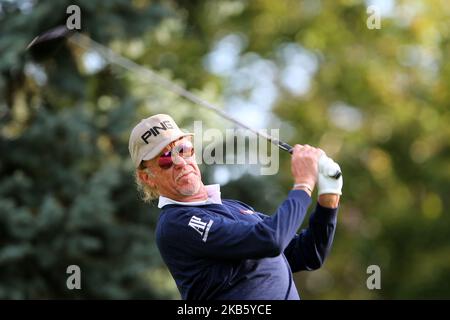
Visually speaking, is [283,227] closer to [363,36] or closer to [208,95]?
[208,95]

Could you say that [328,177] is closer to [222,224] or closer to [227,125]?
[222,224]

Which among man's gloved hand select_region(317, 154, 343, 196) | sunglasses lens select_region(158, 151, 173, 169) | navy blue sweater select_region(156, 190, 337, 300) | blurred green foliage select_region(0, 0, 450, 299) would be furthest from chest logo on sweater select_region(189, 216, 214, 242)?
blurred green foliage select_region(0, 0, 450, 299)

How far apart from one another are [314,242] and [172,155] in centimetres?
78

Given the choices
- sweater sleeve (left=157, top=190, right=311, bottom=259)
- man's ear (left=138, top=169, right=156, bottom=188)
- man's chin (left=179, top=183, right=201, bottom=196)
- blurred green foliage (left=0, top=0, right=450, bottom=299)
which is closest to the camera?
sweater sleeve (left=157, top=190, right=311, bottom=259)

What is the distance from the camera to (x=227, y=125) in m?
11.7

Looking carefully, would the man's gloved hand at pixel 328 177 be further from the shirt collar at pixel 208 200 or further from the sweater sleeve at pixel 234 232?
the shirt collar at pixel 208 200

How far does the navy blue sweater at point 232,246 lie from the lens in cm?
374

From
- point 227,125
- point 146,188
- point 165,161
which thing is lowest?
point 227,125

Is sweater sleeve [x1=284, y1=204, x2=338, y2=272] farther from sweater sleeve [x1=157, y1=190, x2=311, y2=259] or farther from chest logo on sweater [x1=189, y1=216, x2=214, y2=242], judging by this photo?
chest logo on sweater [x1=189, y1=216, x2=214, y2=242]

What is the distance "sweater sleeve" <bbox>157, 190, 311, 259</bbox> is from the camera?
12.2 feet

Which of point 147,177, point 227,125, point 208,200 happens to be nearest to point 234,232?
point 208,200

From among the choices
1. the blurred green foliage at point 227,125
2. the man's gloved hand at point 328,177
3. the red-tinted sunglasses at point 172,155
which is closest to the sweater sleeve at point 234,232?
the man's gloved hand at point 328,177

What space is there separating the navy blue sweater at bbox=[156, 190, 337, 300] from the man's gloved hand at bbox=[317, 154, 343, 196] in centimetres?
13

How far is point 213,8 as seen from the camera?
15.2 meters
